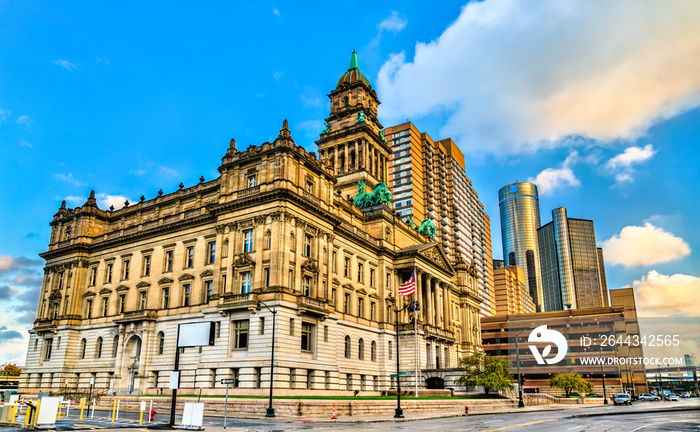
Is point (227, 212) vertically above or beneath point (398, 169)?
beneath

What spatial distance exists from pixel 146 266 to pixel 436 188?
123 meters

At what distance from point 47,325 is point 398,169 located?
11189 cm

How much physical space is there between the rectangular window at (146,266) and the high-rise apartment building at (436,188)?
92500 millimetres

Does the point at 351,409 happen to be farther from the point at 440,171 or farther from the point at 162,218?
the point at 440,171

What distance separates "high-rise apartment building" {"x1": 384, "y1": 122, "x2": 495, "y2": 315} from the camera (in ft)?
531

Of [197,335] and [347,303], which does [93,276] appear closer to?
[347,303]

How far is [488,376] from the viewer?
62.6 metres

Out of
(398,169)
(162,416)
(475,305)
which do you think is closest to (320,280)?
(162,416)

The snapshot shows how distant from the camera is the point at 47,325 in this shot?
7106cm

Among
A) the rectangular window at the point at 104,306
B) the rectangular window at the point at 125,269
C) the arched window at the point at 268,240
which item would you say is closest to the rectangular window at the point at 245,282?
the arched window at the point at 268,240

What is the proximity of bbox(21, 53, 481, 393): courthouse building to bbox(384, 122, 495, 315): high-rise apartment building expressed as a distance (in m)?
76.5

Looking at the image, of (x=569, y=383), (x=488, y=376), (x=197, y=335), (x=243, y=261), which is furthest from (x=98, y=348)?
(x=569, y=383)

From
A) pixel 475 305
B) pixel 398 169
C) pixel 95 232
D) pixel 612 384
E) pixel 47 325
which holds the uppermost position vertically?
pixel 398 169

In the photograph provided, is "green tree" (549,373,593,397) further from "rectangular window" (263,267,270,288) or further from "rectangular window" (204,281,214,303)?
"rectangular window" (204,281,214,303)
